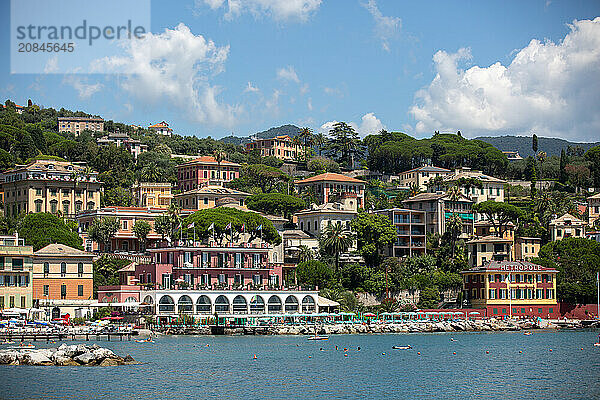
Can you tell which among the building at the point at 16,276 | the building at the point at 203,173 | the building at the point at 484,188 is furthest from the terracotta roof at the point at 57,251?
the building at the point at 484,188

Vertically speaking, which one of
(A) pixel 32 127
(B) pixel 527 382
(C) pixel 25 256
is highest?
(A) pixel 32 127

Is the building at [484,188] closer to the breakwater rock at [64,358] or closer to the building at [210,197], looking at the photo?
the building at [210,197]

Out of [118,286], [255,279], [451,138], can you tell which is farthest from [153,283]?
[451,138]

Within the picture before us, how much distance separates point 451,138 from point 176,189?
5737cm

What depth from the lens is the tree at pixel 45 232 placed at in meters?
92.5

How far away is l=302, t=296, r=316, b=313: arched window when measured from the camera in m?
87.8

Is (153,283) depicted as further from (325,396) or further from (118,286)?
(325,396)

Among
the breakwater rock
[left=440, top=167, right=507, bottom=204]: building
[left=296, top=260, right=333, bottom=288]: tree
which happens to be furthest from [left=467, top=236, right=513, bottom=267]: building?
the breakwater rock

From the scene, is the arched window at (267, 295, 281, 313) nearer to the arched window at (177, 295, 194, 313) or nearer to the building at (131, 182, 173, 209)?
the arched window at (177, 295, 194, 313)

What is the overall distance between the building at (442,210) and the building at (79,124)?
Result: 8276 centimetres

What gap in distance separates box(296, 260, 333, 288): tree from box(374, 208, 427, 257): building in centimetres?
1343

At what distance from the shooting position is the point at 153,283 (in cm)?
8444

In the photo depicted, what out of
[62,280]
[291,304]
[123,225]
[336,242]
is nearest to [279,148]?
[123,225]

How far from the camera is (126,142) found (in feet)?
529
